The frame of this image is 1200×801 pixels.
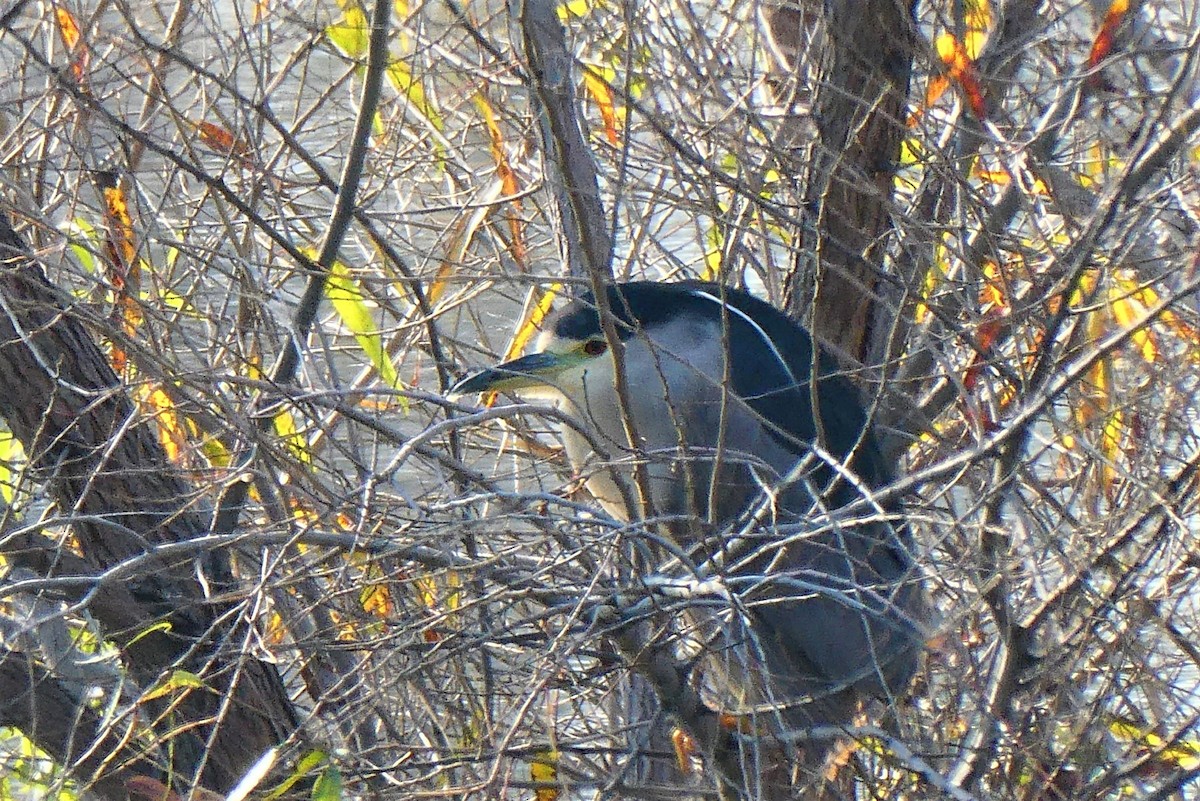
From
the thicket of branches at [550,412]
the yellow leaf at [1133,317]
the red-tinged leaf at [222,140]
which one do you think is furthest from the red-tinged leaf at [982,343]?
the red-tinged leaf at [222,140]

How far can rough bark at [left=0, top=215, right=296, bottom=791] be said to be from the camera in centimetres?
230

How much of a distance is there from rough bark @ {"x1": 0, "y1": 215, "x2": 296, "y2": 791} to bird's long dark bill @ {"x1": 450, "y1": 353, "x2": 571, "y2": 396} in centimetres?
48

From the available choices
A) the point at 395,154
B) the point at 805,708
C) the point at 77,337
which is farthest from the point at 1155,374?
the point at 77,337

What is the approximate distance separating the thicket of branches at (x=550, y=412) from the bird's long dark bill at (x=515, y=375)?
8 cm

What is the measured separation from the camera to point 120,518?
→ 240cm

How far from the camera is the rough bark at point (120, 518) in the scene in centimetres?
230

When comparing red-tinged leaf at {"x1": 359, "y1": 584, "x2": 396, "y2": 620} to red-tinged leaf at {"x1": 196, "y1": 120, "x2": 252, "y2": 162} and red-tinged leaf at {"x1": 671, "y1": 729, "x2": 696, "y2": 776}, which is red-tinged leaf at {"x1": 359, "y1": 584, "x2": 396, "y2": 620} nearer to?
red-tinged leaf at {"x1": 671, "y1": 729, "x2": 696, "y2": 776}

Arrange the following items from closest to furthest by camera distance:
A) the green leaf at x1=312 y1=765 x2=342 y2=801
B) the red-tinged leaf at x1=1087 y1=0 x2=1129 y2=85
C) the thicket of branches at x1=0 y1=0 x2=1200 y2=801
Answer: the green leaf at x1=312 y1=765 x2=342 y2=801
the thicket of branches at x1=0 y1=0 x2=1200 y2=801
the red-tinged leaf at x1=1087 y1=0 x2=1129 y2=85

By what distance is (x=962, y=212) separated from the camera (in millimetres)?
2053

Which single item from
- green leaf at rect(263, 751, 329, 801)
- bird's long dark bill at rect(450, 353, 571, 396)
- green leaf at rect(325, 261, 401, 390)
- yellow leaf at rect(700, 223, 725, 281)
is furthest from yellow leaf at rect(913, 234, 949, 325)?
green leaf at rect(263, 751, 329, 801)

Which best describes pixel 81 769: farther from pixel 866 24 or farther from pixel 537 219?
pixel 866 24

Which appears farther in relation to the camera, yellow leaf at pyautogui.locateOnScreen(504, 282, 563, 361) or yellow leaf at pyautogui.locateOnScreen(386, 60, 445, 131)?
yellow leaf at pyautogui.locateOnScreen(504, 282, 563, 361)

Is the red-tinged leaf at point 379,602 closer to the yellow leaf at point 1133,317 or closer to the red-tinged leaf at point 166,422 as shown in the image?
the red-tinged leaf at point 166,422

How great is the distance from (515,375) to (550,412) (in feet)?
2.43
